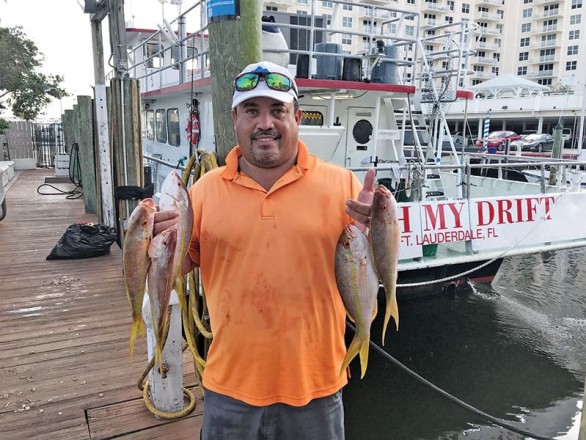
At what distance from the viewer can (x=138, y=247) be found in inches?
67.6

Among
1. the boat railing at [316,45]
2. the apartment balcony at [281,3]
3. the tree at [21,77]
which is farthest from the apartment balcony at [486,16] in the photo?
the boat railing at [316,45]

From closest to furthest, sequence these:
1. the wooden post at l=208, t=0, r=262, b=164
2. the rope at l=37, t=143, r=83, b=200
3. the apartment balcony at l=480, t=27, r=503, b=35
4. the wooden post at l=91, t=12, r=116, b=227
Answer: the wooden post at l=208, t=0, r=262, b=164
the wooden post at l=91, t=12, r=116, b=227
the rope at l=37, t=143, r=83, b=200
the apartment balcony at l=480, t=27, r=503, b=35

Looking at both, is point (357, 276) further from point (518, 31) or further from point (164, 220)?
point (518, 31)

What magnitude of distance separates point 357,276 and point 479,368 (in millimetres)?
5379

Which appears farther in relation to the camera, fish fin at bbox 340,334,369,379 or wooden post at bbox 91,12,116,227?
wooden post at bbox 91,12,116,227

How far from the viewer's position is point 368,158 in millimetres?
8984

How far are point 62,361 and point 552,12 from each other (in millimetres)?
91164

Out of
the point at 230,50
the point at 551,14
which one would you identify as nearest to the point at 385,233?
the point at 230,50

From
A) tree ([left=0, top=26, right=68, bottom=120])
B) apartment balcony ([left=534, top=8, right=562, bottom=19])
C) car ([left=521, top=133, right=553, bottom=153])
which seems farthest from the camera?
apartment balcony ([left=534, top=8, right=562, bottom=19])

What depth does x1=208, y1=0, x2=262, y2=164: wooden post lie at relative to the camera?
2869 millimetres

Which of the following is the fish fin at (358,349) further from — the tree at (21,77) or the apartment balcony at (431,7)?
the apartment balcony at (431,7)

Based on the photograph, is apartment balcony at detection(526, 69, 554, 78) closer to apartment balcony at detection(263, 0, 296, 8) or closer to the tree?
apartment balcony at detection(263, 0, 296, 8)

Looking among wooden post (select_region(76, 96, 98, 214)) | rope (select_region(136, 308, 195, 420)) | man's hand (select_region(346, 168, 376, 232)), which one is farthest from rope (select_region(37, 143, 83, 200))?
man's hand (select_region(346, 168, 376, 232))

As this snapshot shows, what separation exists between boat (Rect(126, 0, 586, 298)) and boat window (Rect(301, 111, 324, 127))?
0.7 inches
